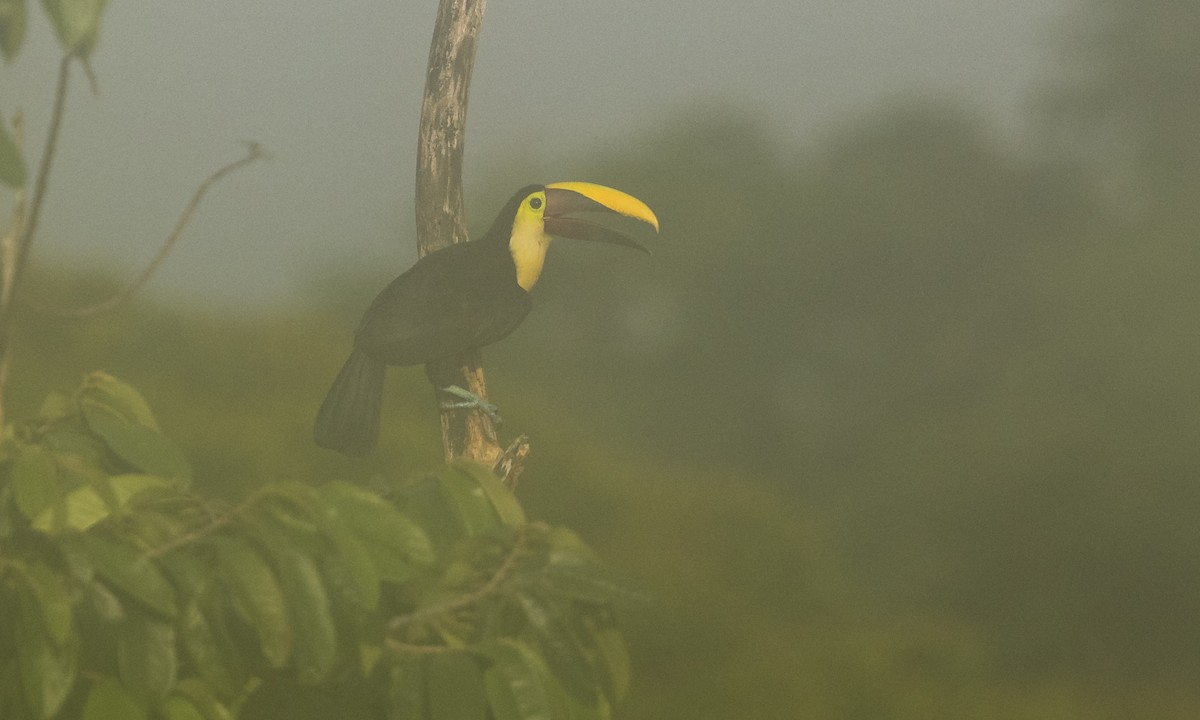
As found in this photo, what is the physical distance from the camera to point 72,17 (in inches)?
68.8

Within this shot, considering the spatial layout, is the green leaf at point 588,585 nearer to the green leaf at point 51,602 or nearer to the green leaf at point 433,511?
the green leaf at point 433,511

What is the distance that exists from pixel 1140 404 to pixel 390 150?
1.60m

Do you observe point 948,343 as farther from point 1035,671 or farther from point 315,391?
point 315,391

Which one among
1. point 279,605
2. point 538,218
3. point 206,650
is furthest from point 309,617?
point 538,218

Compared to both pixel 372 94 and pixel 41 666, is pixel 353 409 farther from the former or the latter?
pixel 41 666

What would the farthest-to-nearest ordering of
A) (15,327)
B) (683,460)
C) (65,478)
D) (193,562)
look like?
(683,460)
(15,327)
(65,478)
(193,562)

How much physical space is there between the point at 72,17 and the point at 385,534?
93 cm

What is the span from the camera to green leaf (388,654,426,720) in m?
1.49

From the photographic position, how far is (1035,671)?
7.35ft

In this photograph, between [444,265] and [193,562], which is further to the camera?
[444,265]

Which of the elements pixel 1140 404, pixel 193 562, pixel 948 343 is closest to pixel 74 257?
pixel 193 562

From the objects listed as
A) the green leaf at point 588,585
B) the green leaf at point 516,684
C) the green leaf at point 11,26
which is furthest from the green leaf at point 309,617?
the green leaf at point 11,26

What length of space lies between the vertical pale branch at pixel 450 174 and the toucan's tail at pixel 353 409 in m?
0.11

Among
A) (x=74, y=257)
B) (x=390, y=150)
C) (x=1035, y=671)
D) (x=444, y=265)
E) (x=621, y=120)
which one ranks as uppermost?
(x=621, y=120)
